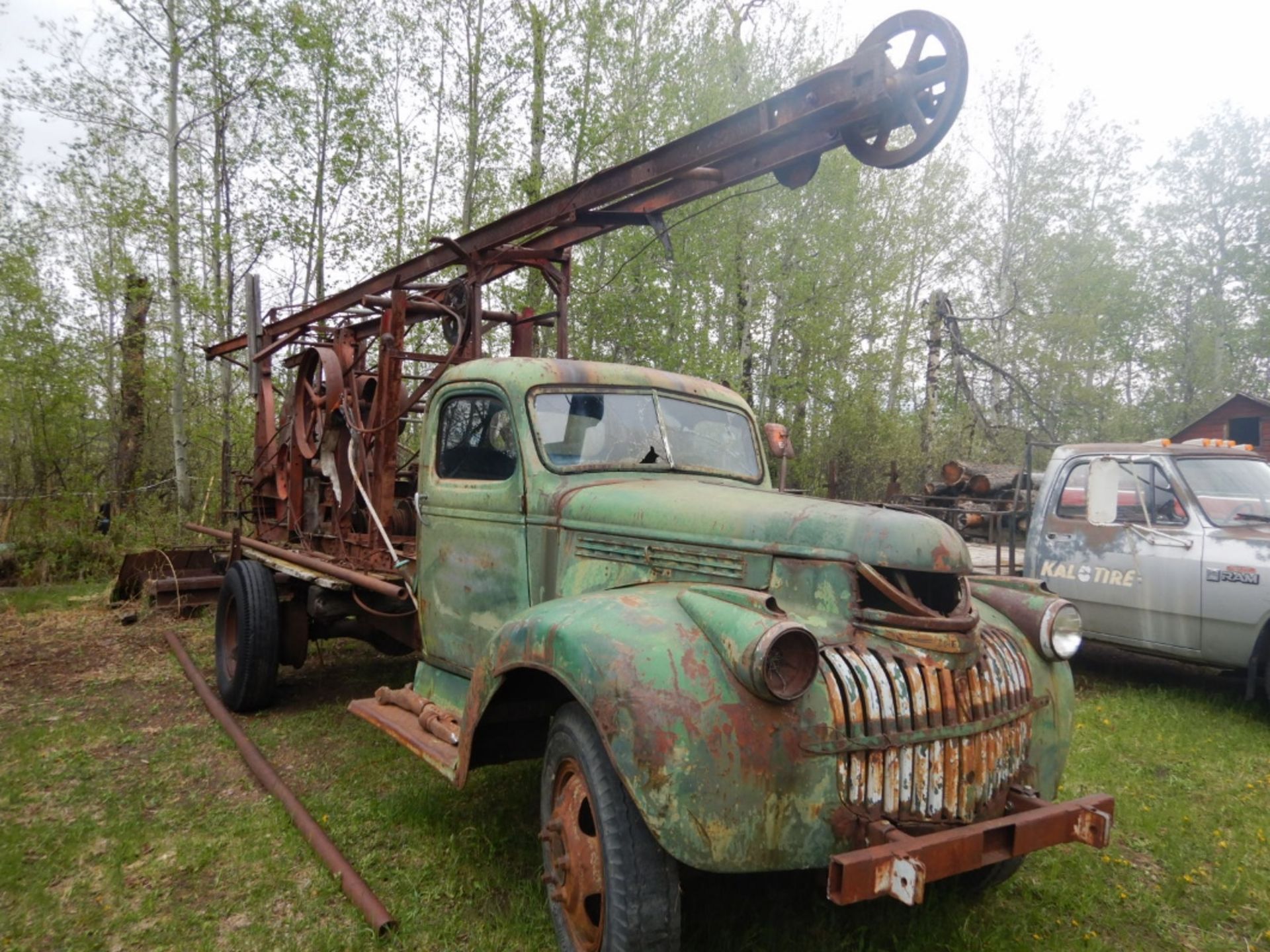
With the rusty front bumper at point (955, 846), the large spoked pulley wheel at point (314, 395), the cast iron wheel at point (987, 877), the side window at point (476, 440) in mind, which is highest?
the large spoked pulley wheel at point (314, 395)

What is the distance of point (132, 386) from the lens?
12.2m

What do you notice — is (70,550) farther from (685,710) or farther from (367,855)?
(685,710)

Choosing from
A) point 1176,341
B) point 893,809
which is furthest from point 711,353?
point 1176,341

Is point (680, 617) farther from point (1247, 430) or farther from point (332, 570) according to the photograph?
point (1247, 430)

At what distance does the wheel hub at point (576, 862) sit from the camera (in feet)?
7.92

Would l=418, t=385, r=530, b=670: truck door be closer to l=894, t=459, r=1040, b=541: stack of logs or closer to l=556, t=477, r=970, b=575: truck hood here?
l=556, t=477, r=970, b=575: truck hood

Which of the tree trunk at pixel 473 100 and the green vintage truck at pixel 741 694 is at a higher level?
the tree trunk at pixel 473 100

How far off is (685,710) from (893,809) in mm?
673

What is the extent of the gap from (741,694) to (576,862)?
2.71 ft

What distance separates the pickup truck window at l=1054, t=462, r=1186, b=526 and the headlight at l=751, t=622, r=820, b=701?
433cm

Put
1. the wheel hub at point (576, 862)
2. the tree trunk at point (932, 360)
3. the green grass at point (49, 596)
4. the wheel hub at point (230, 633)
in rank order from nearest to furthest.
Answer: the wheel hub at point (576, 862) < the wheel hub at point (230, 633) < the green grass at point (49, 596) < the tree trunk at point (932, 360)

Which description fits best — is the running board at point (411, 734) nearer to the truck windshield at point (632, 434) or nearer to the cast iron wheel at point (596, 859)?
the cast iron wheel at point (596, 859)


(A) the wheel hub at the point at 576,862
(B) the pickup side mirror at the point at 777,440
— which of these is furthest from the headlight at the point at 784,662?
(B) the pickup side mirror at the point at 777,440

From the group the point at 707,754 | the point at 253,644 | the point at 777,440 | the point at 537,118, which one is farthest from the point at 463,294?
the point at 537,118
